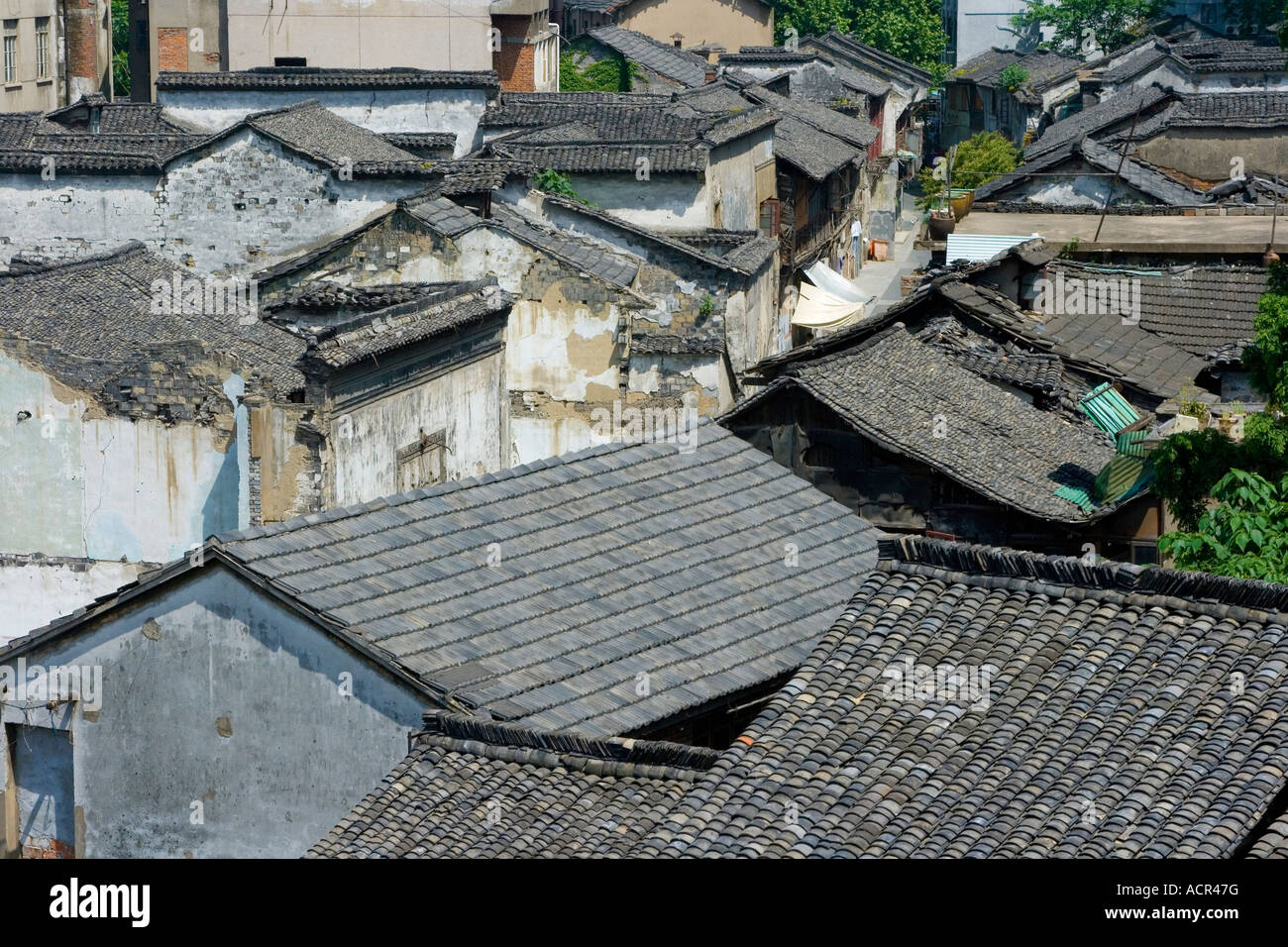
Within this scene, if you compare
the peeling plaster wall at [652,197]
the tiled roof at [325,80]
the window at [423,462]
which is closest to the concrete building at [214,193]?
the peeling plaster wall at [652,197]

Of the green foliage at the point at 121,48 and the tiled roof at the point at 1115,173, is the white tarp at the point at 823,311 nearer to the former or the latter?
the tiled roof at the point at 1115,173

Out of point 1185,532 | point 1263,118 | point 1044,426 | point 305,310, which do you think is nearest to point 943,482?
point 1044,426

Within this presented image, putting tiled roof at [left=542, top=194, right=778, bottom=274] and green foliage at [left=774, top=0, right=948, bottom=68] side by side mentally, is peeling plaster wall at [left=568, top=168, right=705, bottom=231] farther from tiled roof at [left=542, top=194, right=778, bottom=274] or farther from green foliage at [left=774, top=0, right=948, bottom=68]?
green foliage at [left=774, top=0, right=948, bottom=68]

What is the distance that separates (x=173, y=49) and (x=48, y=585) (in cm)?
3236

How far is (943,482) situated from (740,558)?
5.97 metres

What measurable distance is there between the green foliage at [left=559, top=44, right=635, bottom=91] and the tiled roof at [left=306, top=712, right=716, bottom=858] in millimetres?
45042

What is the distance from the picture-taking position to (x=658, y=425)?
1024 inches

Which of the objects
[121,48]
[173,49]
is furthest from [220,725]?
[121,48]

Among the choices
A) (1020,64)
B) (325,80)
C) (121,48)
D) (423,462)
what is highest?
(325,80)

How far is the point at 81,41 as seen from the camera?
56.0m

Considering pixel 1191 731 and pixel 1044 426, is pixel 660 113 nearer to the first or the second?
pixel 1044 426

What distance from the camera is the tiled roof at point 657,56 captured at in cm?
5475

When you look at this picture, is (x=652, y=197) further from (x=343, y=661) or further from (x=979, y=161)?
(x=343, y=661)

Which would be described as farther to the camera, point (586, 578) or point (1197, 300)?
point (1197, 300)
